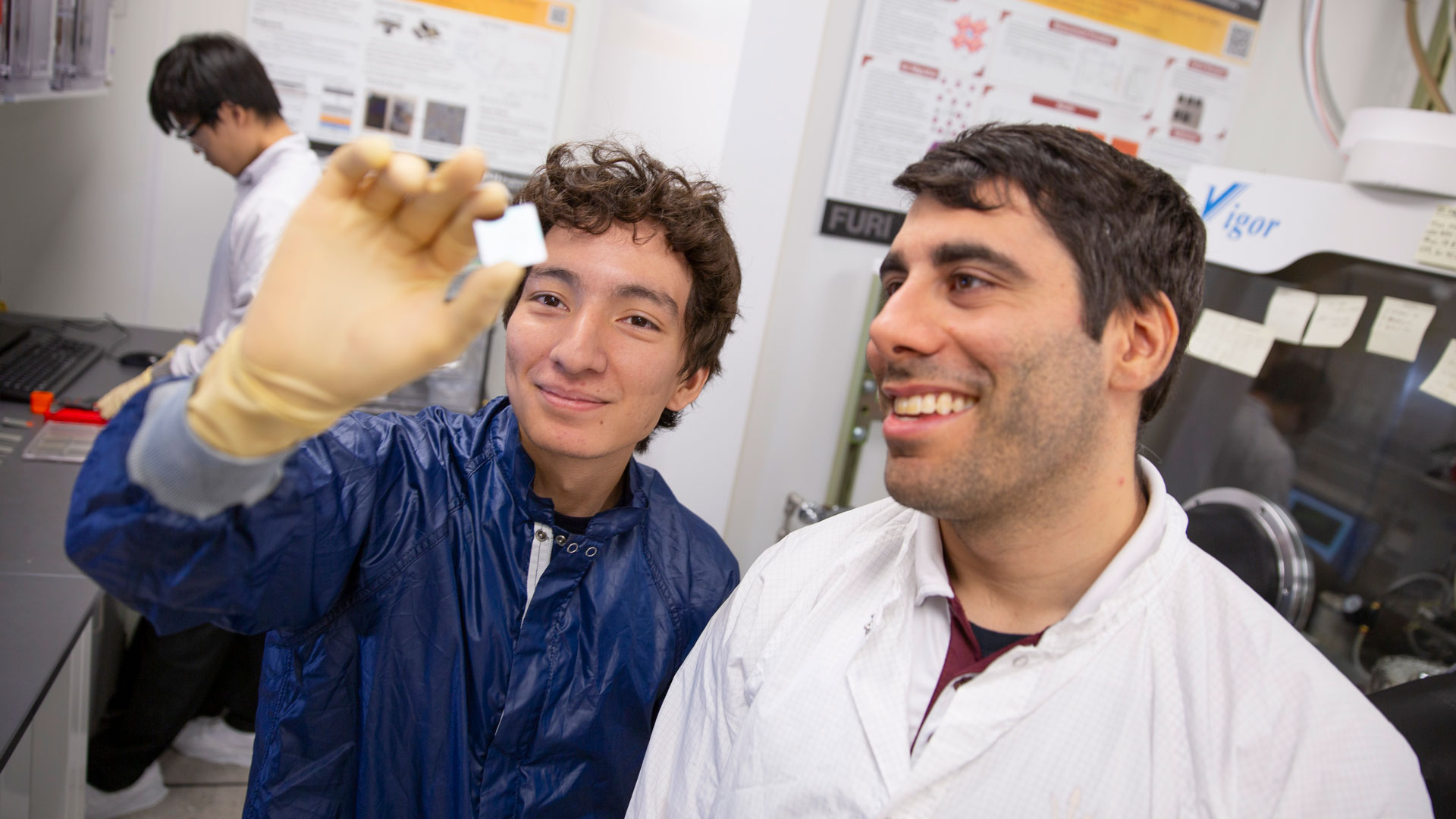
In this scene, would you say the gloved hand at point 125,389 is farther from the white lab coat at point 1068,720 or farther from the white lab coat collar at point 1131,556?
the white lab coat collar at point 1131,556

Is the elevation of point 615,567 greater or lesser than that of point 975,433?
lesser

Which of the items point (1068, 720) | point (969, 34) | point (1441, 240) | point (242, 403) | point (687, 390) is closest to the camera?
point (242, 403)

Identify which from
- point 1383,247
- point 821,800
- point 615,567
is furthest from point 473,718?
point 1383,247

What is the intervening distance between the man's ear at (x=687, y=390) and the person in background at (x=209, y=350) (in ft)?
4.74

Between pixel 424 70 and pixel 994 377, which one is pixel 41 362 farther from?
pixel 994 377

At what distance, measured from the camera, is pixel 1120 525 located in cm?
101

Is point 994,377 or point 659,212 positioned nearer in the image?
point 994,377

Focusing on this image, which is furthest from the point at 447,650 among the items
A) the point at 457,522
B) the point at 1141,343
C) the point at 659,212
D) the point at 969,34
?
the point at 969,34

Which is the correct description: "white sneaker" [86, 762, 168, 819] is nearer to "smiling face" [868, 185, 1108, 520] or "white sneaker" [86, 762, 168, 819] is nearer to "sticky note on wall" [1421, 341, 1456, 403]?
"smiling face" [868, 185, 1108, 520]

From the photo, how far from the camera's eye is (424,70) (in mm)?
2916

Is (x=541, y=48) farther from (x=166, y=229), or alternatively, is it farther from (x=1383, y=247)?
(x=1383, y=247)

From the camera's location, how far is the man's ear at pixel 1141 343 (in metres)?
0.99

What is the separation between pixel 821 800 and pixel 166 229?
9.62 feet

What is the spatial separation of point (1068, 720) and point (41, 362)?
9.32ft
